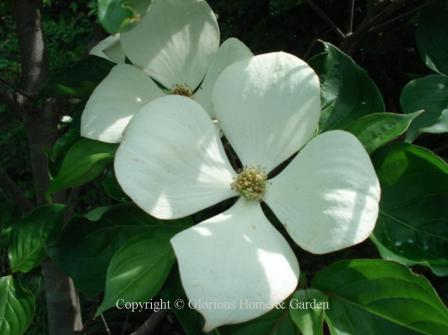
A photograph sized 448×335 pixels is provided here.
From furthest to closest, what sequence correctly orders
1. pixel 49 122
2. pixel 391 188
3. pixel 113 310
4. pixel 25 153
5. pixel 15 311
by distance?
pixel 25 153
pixel 113 310
pixel 49 122
pixel 15 311
pixel 391 188

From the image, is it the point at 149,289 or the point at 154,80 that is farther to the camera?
the point at 154,80

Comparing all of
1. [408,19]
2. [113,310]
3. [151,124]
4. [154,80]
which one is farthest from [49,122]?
[113,310]

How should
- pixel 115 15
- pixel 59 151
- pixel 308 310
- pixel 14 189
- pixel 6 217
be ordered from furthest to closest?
pixel 14 189, pixel 6 217, pixel 59 151, pixel 308 310, pixel 115 15

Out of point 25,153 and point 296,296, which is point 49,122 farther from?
point 25,153

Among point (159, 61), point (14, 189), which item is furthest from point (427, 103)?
point (14, 189)

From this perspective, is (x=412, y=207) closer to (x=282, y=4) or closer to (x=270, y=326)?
(x=270, y=326)

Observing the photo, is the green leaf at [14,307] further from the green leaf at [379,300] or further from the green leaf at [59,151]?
the green leaf at [379,300]

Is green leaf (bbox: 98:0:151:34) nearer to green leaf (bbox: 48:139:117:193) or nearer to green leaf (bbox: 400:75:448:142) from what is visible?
green leaf (bbox: 48:139:117:193)

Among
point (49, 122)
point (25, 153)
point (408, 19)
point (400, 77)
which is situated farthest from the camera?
point (25, 153)
